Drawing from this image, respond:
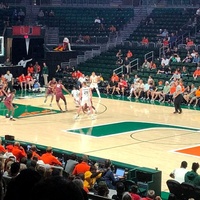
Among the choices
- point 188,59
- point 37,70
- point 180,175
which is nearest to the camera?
point 180,175

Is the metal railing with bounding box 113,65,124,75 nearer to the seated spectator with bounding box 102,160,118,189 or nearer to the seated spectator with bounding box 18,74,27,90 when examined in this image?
the seated spectator with bounding box 18,74,27,90

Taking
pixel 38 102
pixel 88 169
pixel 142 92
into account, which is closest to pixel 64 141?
pixel 88 169

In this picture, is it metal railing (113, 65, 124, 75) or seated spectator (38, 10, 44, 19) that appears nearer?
metal railing (113, 65, 124, 75)

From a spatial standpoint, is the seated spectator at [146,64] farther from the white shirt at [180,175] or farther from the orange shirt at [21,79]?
the white shirt at [180,175]

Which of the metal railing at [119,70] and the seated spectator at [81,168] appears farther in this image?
the metal railing at [119,70]

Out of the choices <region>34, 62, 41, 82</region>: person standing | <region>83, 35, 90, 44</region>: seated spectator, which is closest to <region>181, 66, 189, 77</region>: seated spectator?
<region>34, 62, 41, 82</region>: person standing

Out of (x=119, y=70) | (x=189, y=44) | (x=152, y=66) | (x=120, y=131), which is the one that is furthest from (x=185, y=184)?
(x=119, y=70)

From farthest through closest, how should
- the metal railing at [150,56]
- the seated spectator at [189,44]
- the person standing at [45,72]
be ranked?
the metal railing at [150,56], the person standing at [45,72], the seated spectator at [189,44]

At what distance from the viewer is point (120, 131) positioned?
19609 mm

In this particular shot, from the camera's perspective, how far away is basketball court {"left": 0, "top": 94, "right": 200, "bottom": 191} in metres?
15.7

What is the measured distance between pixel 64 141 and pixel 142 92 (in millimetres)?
11600

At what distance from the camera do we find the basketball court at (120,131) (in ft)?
51.4

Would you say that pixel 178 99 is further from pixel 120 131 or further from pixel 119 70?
pixel 119 70

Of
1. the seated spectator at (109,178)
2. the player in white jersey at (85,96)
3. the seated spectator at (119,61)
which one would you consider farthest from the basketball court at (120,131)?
the seated spectator at (119,61)
